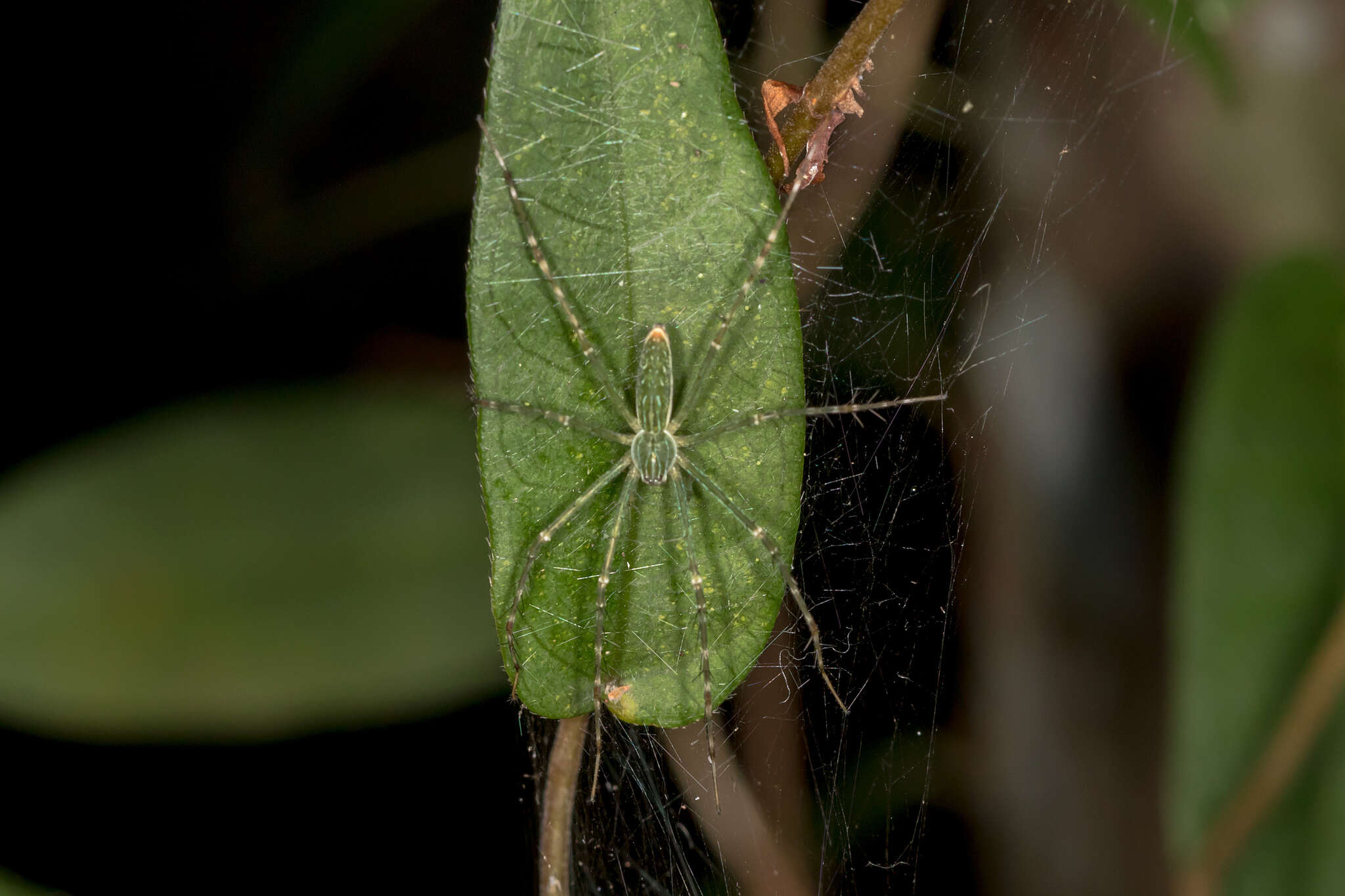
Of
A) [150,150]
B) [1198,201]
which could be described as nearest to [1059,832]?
[1198,201]

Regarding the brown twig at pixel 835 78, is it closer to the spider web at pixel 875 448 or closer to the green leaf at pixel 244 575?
the spider web at pixel 875 448

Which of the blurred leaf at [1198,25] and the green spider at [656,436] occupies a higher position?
the blurred leaf at [1198,25]

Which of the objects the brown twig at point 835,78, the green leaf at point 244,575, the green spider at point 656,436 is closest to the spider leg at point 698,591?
the green spider at point 656,436

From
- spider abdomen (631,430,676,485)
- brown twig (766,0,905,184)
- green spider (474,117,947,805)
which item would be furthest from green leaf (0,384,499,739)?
brown twig (766,0,905,184)

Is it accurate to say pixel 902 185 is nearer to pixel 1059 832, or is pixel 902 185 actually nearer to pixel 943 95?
pixel 943 95

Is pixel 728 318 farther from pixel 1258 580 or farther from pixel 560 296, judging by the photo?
pixel 1258 580

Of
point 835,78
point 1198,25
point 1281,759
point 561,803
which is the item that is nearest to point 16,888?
point 561,803
